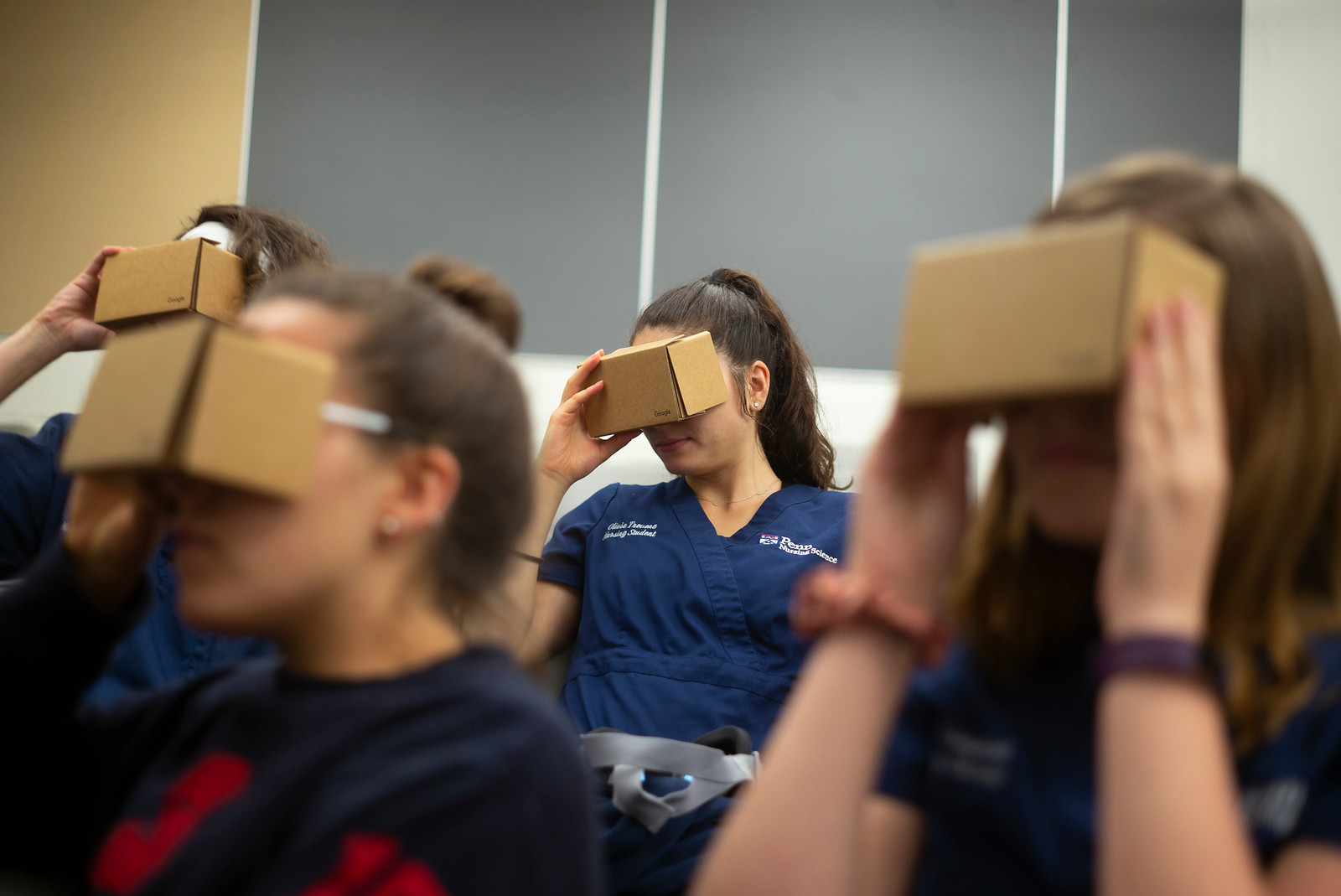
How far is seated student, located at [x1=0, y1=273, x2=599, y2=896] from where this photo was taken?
70 cm

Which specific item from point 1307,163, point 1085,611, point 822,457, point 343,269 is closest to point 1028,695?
point 1085,611

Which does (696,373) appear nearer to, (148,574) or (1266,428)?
(148,574)

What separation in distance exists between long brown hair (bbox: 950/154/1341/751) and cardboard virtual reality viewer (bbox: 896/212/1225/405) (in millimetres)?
33

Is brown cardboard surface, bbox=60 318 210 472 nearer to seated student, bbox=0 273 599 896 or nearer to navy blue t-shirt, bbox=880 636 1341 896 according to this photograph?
seated student, bbox=0 273 599 896

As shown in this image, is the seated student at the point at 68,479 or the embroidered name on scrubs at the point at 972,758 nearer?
the embroidered name on scrubs at the point at 972,758

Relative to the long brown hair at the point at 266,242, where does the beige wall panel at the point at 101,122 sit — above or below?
above

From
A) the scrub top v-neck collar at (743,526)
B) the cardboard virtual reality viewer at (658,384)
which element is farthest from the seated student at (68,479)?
the scrub top v-neck collar at (743,526)

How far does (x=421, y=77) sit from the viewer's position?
2.78m

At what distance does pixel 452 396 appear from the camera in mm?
868

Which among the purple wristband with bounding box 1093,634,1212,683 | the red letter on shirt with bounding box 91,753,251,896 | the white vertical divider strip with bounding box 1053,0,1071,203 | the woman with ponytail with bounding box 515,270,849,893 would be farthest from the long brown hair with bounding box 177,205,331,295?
the white vertical divider strip with bounding box 1053,0,1071,203

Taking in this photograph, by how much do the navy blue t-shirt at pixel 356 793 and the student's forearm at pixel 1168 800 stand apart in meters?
0.36

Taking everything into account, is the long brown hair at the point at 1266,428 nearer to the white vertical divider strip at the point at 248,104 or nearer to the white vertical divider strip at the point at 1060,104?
the white vertical divider strip at the point at 1060,104

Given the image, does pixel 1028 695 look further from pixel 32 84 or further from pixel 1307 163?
pixel 32 84

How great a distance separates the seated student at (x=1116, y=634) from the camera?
24.2 inches
